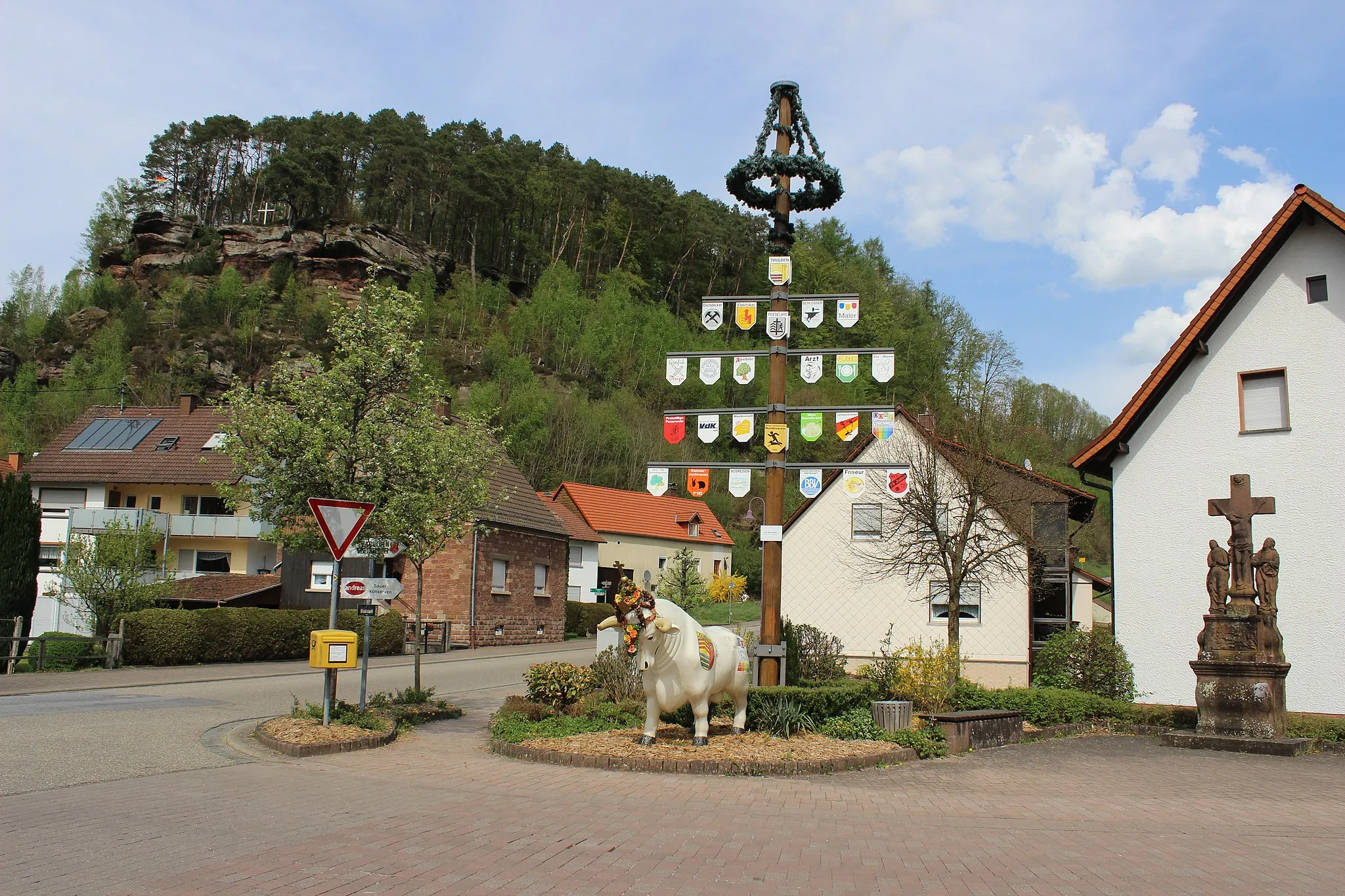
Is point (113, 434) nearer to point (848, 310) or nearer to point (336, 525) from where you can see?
point (336, 525)

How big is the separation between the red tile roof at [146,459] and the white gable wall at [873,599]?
2502 centimetres

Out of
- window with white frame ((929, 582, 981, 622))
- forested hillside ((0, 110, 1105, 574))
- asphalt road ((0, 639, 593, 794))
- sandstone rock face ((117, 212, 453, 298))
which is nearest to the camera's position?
asphalt road ((0, 639, 593, 794))

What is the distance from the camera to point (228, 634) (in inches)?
1016

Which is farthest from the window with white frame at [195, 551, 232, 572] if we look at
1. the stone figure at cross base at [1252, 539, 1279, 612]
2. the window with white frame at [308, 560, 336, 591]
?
the stone figure at cross base at [1252, 539, 1279, 612]

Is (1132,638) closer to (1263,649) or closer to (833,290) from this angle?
(1263,649)

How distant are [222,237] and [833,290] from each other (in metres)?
58.3

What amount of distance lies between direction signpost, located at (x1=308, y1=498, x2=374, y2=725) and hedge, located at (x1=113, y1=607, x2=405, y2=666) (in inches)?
541

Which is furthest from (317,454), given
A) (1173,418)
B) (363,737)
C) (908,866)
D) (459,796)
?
(1173,418)

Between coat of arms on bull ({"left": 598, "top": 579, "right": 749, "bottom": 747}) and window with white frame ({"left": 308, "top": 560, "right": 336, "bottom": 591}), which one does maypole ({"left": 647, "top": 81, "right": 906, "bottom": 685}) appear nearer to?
coat of arms on bull ({"left": 598, "top": 579, "right": 749, "bottom": 747})

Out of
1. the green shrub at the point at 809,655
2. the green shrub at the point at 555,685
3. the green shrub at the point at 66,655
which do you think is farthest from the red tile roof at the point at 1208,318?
the green shrub at the point at 66,655

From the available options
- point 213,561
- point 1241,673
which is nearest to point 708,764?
point 1241,673

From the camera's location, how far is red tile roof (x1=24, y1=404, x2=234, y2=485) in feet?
136

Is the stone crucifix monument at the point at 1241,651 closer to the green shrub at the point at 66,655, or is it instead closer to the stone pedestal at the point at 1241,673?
the stone pedestal at the point at 1241,673

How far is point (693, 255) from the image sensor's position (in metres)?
88.3
